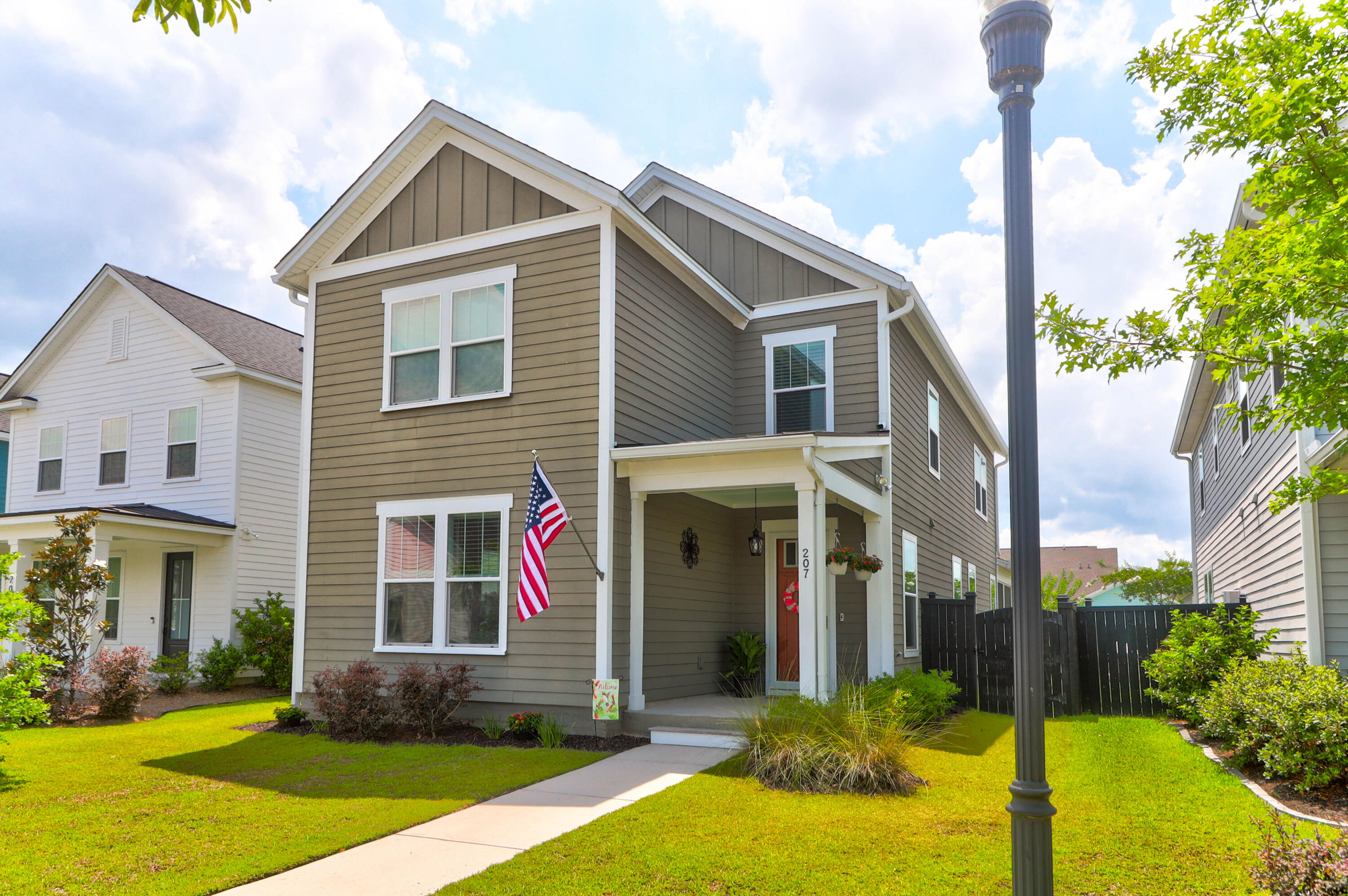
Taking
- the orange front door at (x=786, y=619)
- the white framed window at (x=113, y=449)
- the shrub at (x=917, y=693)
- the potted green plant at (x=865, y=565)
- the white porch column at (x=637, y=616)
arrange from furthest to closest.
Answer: the white framed window at (x=113, y=449) → the orange front door at (x=786, y=619) → the potted green plant at (x=865, y=565) → the white porch column at (x=637, y=616) → the shrub at (x=917, y=693)

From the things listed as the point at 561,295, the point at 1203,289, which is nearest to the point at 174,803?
the point at 561,295

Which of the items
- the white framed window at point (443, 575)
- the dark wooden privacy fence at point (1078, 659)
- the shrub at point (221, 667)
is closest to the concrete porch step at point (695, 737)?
the white framed window at point (443, 575)

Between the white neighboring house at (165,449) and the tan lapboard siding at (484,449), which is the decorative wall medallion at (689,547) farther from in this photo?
the white neighboring house at (165,449)

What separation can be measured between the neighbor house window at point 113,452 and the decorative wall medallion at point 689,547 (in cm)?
1258

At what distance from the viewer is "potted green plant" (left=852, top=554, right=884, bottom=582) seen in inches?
456

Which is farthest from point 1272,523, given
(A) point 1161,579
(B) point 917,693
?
(A) point 1161,579

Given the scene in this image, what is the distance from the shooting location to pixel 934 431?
16391 millimetres

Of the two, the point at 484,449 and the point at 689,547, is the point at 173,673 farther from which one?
the point at 689,547

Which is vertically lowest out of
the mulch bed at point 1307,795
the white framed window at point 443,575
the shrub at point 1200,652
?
the mulch bed at point 1307,795

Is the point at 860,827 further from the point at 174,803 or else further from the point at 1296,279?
the point at 174,803

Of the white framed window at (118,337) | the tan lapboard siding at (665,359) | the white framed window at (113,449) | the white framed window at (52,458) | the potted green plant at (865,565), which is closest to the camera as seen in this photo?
the tan lapboard siding at (665,359)

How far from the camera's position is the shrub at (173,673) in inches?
631

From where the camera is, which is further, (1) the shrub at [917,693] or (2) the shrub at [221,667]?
(2) the shrub at [221,667]

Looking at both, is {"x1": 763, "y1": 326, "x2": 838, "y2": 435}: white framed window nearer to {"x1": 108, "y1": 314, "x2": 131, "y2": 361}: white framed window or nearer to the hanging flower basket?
the hanging flower basket
